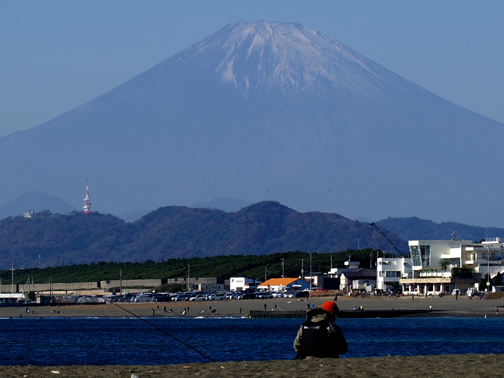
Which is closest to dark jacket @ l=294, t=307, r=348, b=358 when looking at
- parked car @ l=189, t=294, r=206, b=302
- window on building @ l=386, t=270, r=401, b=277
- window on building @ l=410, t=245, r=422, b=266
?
window on building @ l=410, t=245, r=422, b=266

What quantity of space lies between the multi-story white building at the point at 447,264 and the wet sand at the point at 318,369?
84.7 m

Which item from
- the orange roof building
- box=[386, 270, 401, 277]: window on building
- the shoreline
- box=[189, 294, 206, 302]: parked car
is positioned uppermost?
box=[386, 270, 401, 277]: window on building

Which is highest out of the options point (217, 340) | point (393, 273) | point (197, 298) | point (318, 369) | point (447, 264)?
point (447, 264)

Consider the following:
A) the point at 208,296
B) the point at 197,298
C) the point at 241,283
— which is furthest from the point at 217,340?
the point at 241,283

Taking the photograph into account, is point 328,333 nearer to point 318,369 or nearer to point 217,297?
point 318,369

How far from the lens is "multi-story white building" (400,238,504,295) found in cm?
10831

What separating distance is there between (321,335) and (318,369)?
2.66 meters

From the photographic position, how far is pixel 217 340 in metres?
60.8

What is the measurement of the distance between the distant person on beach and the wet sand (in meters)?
0.85

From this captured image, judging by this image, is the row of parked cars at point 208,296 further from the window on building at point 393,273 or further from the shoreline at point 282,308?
the window on building at point 393,273

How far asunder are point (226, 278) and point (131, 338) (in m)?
99.8

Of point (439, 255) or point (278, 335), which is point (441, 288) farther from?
point (278, 335)

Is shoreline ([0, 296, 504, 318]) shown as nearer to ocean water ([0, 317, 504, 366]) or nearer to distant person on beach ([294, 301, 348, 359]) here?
ocean water ([0, 317, 504, 366])

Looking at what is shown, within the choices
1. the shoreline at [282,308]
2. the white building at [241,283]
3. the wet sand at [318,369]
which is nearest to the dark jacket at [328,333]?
the wet sand at [318,369]
